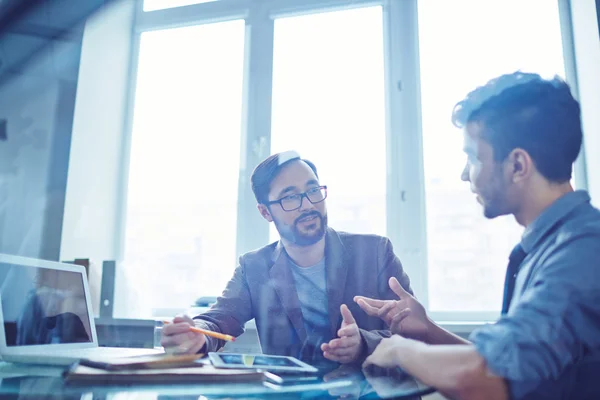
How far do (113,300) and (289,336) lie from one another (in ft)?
2.97

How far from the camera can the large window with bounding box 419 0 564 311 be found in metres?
1.87

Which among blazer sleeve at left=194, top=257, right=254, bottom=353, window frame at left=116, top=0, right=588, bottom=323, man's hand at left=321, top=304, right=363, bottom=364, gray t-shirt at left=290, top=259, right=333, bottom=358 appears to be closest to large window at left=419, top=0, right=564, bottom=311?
window frame at left=116, top=0, right=588, bottom=323

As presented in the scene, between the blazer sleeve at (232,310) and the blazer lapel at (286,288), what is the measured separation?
0.32ft

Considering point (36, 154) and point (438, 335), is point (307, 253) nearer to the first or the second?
point (438, 335)

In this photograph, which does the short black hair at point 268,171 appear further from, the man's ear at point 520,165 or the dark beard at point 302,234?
the man's ear at point 520,165

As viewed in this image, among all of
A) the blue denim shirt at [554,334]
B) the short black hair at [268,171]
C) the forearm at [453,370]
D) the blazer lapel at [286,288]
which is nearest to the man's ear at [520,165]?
the blue denim shirt at [554,334]

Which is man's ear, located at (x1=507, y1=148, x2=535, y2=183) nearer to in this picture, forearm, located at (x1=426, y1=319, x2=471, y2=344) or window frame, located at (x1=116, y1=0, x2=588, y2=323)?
forearm, located at (x1=426, y1=319, x2=471, y2=344)

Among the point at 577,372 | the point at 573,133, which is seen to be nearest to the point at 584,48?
the point at 573,133

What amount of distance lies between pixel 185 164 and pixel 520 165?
200cm

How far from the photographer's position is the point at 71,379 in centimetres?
70

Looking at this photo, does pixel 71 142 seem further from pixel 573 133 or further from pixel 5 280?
pixel 573 133

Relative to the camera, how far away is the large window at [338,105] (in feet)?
7.30

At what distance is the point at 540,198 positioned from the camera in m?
0.71

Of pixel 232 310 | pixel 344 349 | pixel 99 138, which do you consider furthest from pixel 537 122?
pixel 99 138
